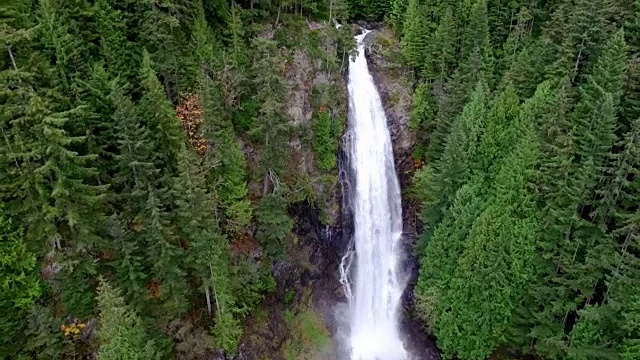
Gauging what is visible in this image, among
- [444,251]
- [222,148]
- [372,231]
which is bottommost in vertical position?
[372,231]

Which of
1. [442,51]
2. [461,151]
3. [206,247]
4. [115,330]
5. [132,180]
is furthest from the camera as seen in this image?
[442,51]

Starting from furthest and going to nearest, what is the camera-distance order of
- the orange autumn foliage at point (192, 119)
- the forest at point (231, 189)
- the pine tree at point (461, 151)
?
the orange autumn foliage at point (192, 119), the pine tree at point (461, 151), the forest at point (231, 189)

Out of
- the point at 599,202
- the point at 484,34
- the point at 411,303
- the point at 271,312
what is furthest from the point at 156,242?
the point at 484,34

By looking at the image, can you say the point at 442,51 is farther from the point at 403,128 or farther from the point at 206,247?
the point at 206,247

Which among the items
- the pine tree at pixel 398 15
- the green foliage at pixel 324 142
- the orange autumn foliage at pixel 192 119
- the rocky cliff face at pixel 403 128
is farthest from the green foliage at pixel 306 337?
the pine tree at pixel 398 15

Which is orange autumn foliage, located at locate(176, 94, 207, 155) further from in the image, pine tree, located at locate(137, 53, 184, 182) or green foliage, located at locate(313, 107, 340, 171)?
green foliage, located at locate(313, 107, 340, 171)

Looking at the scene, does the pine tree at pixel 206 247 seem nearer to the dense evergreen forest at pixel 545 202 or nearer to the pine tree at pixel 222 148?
the pine tree at pixel 222 148

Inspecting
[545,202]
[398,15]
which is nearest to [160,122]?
[545,202]

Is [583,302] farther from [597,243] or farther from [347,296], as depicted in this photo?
[347,296]
